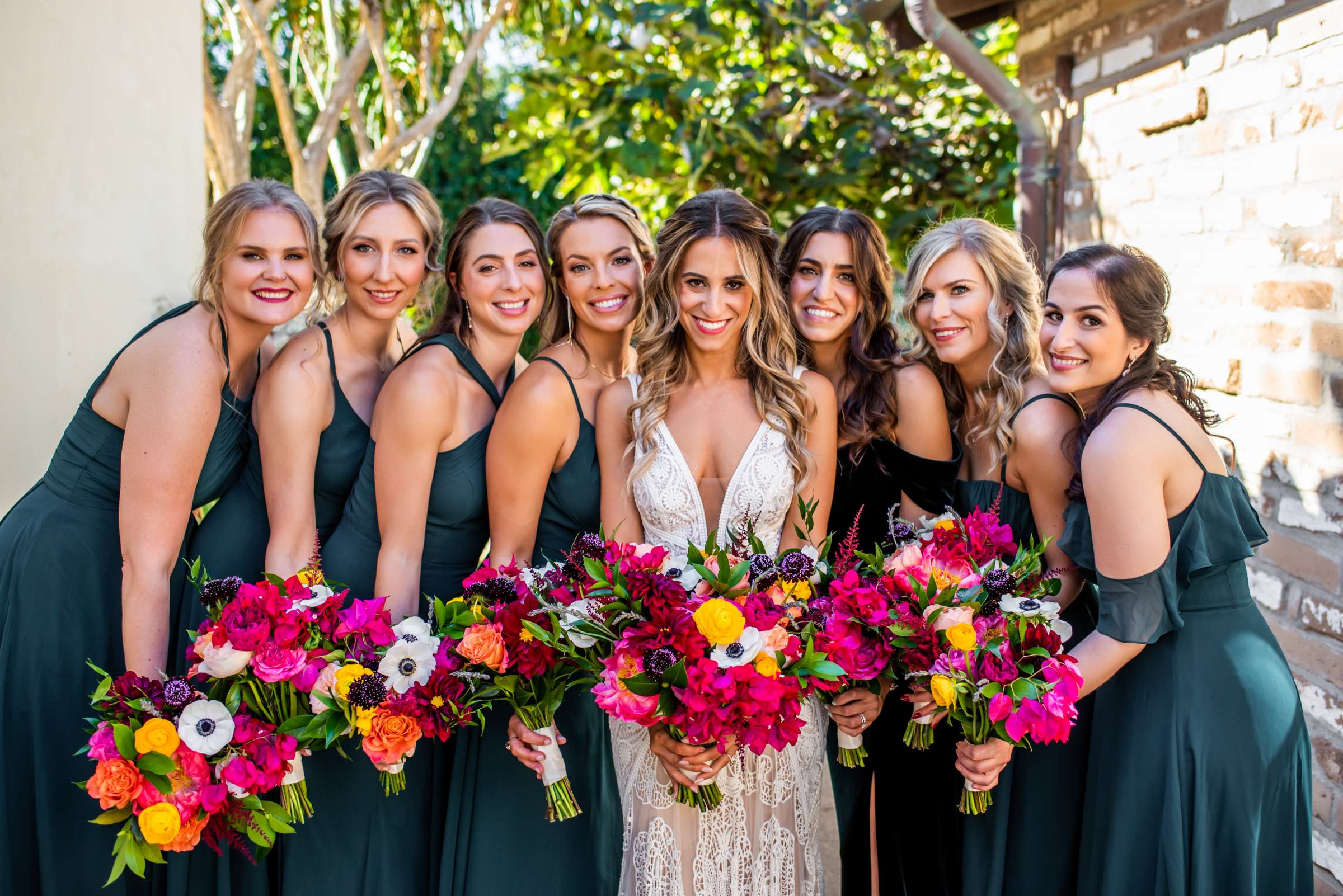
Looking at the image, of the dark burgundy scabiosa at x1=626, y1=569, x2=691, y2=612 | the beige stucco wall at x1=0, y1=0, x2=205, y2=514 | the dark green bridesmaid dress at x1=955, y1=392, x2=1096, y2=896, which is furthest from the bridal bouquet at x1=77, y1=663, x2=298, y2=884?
the dark green bridesmaid dress at x1=955, y1=392, x2=1096, y2=896

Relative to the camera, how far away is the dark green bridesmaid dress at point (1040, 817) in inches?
119

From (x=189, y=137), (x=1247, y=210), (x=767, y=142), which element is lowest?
(x=1247, y=210)

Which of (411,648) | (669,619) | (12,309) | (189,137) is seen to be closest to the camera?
(669,619)

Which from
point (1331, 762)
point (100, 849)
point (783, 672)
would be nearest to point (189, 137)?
point (100, 849)

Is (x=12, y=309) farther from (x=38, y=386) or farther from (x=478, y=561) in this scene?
(x=478, y=561)

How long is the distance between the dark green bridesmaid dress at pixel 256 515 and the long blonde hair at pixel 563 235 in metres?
0.72

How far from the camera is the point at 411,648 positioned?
262 cm

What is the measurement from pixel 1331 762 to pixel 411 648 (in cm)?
311

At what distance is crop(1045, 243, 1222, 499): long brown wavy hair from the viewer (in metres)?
2.86

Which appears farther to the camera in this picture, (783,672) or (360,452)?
(360,452)

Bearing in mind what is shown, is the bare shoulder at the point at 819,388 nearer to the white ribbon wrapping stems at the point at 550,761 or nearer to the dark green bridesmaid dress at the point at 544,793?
the dark green bridesmaid dress at the point at 544,793

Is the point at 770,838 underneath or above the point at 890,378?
underneath

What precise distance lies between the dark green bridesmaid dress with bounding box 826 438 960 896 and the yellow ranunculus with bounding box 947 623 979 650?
85cm

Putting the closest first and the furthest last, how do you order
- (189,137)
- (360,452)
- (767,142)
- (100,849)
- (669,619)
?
(669,619) → (100,849) → (360,452) → (189,137) → (767,142)
